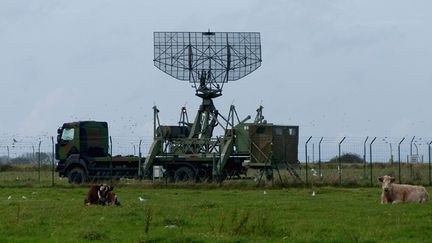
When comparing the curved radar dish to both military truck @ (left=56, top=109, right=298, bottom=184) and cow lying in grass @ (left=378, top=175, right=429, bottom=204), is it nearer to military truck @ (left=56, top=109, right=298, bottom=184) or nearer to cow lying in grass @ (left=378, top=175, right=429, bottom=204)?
military truck @ (left=56, top=109, right=298, bottom=184)

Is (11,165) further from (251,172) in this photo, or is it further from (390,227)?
(390,227)

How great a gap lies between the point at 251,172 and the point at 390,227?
1209 inches

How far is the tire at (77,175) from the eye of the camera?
48588mm

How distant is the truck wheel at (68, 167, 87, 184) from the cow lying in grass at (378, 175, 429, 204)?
80.8ft

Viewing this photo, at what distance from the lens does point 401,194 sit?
2672 cm

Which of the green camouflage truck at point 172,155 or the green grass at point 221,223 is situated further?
the green camouflage truck at point 172,155

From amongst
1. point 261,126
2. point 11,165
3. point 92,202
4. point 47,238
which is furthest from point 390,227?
point 11,165

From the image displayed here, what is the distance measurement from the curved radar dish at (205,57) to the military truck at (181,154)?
3051mm

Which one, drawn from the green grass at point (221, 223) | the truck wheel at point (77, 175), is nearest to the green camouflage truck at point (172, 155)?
the truck wheel at point (77, 175)

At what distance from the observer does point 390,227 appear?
725 inches

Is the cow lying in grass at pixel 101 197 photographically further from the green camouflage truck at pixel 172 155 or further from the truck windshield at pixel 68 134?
the truck windshield at pixel 68 134

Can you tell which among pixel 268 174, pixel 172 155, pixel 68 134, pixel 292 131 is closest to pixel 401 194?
pixel 268 174

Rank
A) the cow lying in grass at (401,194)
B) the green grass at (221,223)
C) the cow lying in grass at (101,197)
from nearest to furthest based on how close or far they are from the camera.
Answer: the green grass at (221,223), the cow lying in grass at (401,194), the cow lying in grass at (101,197)

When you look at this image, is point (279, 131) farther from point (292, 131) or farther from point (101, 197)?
point (101, 197)
